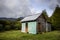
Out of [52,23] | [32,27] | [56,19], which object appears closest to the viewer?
[32,27]

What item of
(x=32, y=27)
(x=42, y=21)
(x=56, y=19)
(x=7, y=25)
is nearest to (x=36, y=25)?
(x=32, y=27)

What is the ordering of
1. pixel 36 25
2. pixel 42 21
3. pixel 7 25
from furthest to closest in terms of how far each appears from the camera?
1. pixel 7 25
2. pixel 42 21
3. pixel 36 25

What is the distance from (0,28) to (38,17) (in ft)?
68.3

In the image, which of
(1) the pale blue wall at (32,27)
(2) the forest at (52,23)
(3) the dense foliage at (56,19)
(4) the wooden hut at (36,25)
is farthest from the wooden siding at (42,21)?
(3) the dense foliage at (56,19)

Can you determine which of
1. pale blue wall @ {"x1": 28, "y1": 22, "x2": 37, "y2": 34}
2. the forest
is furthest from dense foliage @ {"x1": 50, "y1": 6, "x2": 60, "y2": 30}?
pale blue wall @ {"x1": 28, "y1": 22, "x2": 37, "y2": 34}

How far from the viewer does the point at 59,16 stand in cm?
4684

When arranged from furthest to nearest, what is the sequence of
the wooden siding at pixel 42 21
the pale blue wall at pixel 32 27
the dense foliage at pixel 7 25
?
the dense foliage at pixel 7 25 < the wooden siding at pixel 42 21 < the pale blue wall at pixel 32 27

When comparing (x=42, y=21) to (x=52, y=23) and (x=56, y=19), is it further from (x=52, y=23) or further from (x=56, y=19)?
(x=56, y=19)

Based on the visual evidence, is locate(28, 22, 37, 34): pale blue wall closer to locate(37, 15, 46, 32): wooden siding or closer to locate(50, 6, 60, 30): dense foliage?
locate(37, 15, 46, 32): wooden siding

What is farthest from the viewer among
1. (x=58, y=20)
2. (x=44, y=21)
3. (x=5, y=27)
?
(x=5, y=27)

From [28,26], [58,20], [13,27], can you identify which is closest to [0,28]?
[13,27]

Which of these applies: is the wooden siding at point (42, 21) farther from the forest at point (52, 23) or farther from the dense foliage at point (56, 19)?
the dense foliage at point (56, 19)

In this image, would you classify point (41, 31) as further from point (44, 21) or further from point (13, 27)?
point (13, 27)

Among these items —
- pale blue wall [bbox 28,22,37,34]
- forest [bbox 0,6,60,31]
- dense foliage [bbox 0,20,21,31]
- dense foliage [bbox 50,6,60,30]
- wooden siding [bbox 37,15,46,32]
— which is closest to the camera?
A: pale blue wall [bbox 28,22,37,34]
